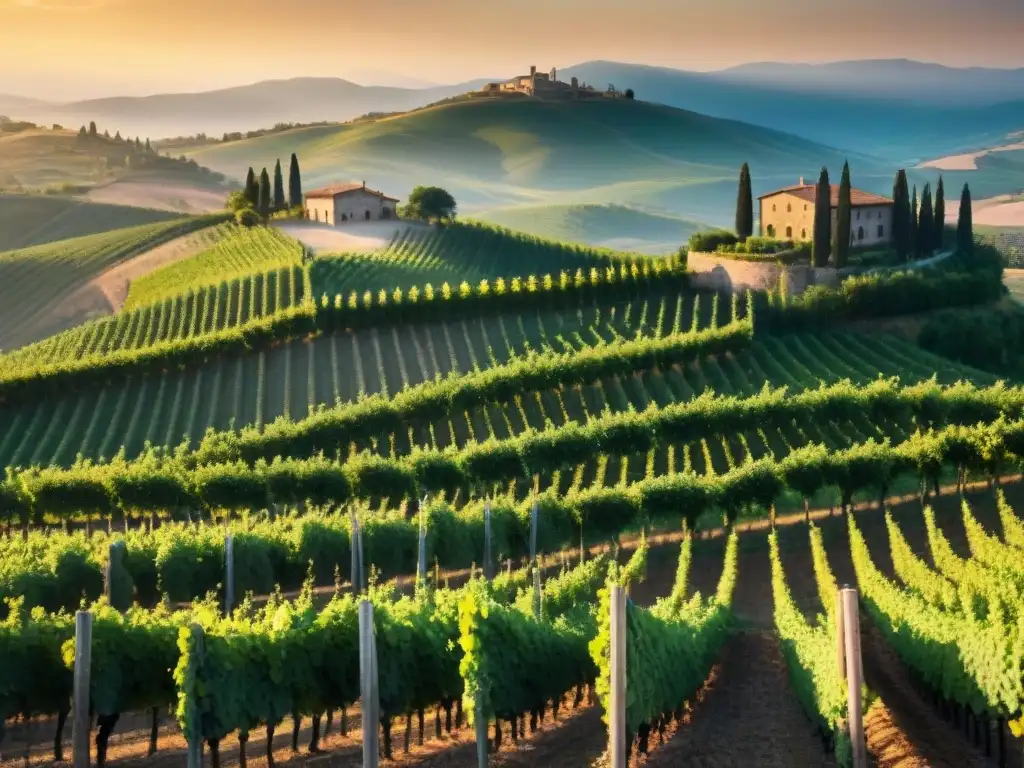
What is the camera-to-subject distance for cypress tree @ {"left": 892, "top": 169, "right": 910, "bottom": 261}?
209 feet

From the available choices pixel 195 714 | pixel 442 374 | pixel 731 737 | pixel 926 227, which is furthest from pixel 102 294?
pixel 731 737

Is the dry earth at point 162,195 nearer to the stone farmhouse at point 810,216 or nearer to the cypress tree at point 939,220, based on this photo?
the stone farmhouse at point 810,216

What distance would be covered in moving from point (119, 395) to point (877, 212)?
39.3m

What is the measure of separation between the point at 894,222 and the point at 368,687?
183ft

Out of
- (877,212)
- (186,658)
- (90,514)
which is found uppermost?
(877,212)

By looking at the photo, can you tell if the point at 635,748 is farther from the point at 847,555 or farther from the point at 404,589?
the point at 847,555

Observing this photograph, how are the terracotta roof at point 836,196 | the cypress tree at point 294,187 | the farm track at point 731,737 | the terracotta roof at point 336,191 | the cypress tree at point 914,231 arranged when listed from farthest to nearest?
the cypress tree at point 294,187 → the terracotta roof at point 336,191 → the terracotta roof at point 836,196 → the cypress tree at point 914,231 → the farm track at point 731,737

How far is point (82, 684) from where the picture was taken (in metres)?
15.0

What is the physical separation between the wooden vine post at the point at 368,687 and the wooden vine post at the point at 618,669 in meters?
2.71

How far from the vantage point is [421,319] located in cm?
5650

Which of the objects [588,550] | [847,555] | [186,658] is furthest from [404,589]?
[186,658]

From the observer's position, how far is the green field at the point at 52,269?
81625 millimetres

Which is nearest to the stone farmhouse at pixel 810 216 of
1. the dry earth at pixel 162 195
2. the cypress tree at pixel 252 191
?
the cypress tree at pixel 252 191

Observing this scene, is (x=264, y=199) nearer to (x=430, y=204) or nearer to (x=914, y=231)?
(x=430, y=204)
